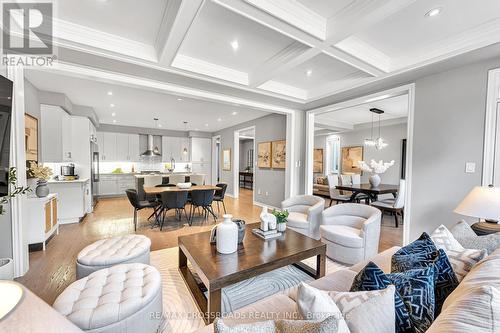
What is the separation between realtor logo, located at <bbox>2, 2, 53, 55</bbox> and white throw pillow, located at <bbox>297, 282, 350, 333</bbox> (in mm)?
3052

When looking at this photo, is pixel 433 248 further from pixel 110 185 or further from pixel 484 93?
pixel 110 185

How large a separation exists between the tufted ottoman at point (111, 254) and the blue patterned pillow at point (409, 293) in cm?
190

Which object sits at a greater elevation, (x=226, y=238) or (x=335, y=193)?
(x=226, y=238)

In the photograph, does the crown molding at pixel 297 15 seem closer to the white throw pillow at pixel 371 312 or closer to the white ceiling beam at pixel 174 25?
the white ceiling beam at pixel 174 25

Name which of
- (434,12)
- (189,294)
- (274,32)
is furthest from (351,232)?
(274,32)

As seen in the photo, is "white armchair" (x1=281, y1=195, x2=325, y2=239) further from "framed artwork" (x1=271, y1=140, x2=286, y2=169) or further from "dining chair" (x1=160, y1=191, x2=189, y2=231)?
"dining chair" (x1=160, y1=191, x2=189, y2=231)

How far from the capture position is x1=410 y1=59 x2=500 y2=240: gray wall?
2557 mm

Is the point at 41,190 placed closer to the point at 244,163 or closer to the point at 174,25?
the point at 174,25

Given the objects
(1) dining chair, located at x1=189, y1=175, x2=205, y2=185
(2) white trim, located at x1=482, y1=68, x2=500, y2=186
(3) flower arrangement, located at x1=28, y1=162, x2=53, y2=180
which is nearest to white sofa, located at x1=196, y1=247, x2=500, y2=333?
(2) white trim, located at x1=482, y1=68, x2=500, y2=186

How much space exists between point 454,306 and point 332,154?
354 inches

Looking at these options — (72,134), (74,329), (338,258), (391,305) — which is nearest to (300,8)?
(391,305)

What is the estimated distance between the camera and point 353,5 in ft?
6.32

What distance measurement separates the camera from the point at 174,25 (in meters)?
1.96

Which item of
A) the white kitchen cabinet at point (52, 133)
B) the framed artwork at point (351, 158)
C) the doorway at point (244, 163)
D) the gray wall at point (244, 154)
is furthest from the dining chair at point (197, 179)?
the gray wall at point (244, 154)
